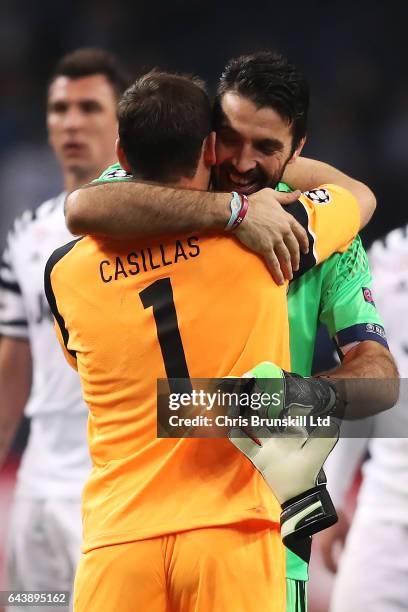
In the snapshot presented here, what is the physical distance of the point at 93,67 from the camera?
3.81m

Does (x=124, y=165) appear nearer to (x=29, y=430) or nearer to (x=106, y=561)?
(x=106, y=561)

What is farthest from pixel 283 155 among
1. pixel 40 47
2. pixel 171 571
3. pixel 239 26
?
pixel 40 47

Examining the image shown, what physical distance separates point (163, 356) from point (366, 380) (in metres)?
0.39

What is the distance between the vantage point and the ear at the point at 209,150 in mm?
1859

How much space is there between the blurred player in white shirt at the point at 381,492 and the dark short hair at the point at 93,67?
3.91 feet

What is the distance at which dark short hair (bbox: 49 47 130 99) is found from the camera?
379 cm

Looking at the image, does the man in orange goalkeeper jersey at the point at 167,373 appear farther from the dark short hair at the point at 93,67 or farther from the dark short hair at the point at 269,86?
the dark short hair at the point at 93,67

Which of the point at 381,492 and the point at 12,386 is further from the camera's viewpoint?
the point at 12,386

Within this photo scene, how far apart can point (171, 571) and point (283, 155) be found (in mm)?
877

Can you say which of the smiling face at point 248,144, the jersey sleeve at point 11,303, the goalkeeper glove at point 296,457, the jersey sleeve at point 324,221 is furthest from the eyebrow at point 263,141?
the jersey sleeve at point 11,303

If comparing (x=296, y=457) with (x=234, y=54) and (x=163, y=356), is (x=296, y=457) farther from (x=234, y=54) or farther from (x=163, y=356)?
(x=234, y=54)

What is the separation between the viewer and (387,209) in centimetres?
355

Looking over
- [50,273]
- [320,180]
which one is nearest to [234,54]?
[320,180]

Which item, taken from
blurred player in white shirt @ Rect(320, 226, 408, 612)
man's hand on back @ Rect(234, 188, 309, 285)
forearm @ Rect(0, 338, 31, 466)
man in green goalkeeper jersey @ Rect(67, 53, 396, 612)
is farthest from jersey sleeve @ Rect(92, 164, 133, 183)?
forearm @ Rect(0, 338, 31, 466)
